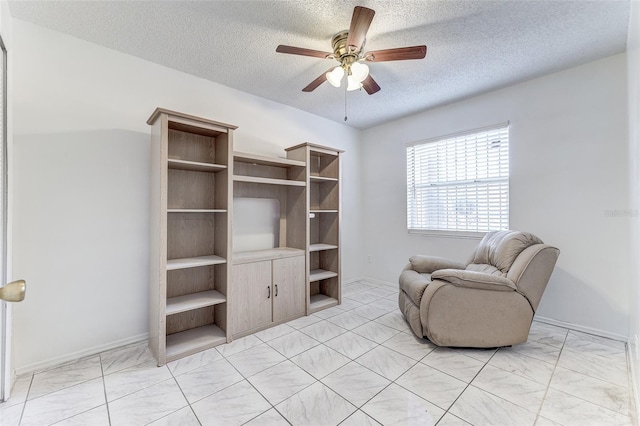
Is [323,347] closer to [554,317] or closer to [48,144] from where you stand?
[554,317]

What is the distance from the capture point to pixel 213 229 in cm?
271

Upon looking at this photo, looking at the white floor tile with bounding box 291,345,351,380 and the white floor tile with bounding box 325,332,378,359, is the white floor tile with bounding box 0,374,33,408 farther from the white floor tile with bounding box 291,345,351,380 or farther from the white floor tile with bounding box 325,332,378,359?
the white floor tile with bounding box 325,332,378,359

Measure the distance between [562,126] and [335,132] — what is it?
8.81ft

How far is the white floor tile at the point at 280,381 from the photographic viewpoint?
171cm

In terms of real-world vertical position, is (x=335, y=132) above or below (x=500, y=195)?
above

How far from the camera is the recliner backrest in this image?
235 cm

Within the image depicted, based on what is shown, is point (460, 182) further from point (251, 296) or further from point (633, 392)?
point (251, 296)

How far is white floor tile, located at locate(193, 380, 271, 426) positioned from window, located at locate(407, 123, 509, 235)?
2.96 meters

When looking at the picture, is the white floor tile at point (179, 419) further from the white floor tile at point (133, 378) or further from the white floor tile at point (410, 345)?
the white floor tile at point (410, 345)

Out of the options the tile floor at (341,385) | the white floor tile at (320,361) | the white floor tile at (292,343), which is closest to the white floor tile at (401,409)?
the tile floor at (341,385)

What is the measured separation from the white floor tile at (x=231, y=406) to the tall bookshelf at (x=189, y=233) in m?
0.66

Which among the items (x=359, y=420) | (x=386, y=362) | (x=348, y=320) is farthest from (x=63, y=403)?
(x=348, y=320)

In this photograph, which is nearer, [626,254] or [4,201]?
[4,201]

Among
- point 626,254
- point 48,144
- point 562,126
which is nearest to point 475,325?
point 626,254
